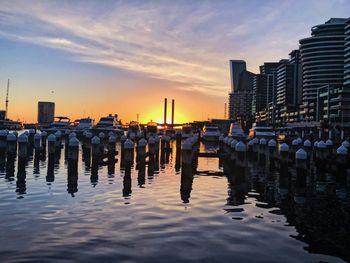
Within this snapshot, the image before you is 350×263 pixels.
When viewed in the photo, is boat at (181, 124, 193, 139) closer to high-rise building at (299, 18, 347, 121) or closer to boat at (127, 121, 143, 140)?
boat at (127, 121, 143, 140)

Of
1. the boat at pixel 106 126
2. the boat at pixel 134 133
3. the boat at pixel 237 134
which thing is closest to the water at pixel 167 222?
the boat at pixel 237 134

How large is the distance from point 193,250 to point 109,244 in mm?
2303

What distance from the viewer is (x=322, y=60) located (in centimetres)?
17625

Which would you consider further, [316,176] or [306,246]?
[316,176]

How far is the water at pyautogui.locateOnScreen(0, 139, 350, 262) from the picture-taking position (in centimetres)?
1070

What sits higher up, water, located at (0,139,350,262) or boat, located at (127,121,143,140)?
boat, located at (127,121,143,140)

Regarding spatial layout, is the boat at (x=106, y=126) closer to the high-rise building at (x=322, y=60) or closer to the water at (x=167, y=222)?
the water at (x=167, y=222)

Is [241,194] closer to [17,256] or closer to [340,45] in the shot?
[17,256]

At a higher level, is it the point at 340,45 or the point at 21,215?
the point at 340,45

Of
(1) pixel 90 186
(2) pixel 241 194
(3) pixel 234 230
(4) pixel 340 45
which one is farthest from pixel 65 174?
(4) pixel 340 45

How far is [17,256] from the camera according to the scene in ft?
33.0

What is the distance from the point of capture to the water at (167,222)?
421 inches

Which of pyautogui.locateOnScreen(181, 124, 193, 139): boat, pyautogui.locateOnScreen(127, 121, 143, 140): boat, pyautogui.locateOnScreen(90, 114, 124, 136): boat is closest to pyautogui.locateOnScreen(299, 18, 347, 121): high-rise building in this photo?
pyautogui.locateOnScreen(181, 124, 193, 139): boat

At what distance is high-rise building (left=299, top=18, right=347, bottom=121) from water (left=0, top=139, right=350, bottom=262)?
523ft
